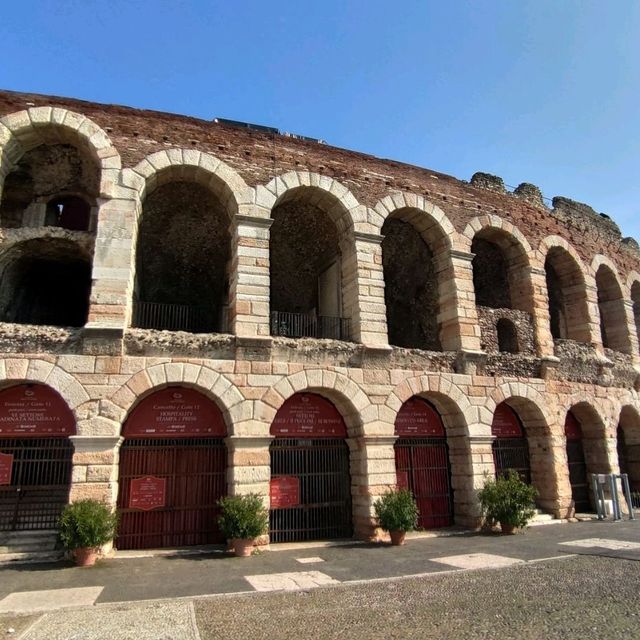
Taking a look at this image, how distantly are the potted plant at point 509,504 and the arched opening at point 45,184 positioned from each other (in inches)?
404

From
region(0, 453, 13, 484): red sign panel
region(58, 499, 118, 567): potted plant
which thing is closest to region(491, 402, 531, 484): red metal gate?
region(58, 499, 118, 567): potted plant

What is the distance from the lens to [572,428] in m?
14.6

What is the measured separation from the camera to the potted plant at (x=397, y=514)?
9586 millimetres

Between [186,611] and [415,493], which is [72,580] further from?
[415,493]

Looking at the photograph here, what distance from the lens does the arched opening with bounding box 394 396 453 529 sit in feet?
38.0

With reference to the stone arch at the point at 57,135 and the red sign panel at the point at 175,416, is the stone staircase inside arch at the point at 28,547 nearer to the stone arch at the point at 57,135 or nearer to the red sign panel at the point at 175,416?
the red sign panel at the point at 175,416

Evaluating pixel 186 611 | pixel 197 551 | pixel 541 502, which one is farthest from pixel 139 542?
pixel 541 502

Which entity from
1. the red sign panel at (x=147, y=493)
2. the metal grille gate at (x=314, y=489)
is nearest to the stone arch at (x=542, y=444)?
the metal grille gate at (x=314, y=489)

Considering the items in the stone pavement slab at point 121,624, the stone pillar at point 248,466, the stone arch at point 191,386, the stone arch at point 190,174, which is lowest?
the stone pavement slab at point 121,624

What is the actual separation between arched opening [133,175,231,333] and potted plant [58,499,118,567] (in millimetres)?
4931

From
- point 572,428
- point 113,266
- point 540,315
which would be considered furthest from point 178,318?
point 572,428

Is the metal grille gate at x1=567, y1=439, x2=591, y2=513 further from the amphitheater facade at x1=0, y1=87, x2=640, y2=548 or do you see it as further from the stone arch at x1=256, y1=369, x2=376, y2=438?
the stone arch at x1=256, y1=369, x2=376, y2=438

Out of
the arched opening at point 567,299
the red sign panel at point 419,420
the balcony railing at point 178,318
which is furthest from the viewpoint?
the arched opening at point 567,299

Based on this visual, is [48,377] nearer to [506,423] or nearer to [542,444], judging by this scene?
[506,423]
